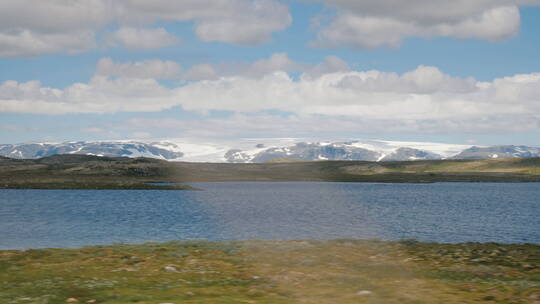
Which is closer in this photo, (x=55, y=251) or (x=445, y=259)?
(x=445, y=259)

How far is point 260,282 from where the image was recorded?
24172 millimetres

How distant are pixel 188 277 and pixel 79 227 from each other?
1993 inches

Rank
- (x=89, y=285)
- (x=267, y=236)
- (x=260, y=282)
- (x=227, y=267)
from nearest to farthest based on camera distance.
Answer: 1. (x=89, y=285)
2. (x=260, y=282)
3. (x=227, y=267)
4. (x=267, y=236)

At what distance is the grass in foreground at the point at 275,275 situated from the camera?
20.2m

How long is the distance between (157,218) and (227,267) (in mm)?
60395

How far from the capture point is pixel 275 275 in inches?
1029

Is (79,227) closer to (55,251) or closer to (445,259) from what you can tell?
(55,251)

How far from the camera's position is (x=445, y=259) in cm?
3391

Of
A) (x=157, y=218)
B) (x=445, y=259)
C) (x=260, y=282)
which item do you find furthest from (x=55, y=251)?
(x=157, y=218)

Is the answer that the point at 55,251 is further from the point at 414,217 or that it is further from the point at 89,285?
the point at 414,217

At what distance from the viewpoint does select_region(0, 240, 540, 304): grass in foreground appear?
2022 centimetres

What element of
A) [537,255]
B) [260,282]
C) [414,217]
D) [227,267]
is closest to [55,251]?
[227,267]

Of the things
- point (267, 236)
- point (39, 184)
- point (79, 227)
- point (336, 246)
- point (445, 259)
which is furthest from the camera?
point (39, 184)

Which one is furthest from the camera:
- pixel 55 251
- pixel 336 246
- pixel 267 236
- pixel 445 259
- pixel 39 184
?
pixel 39 184
